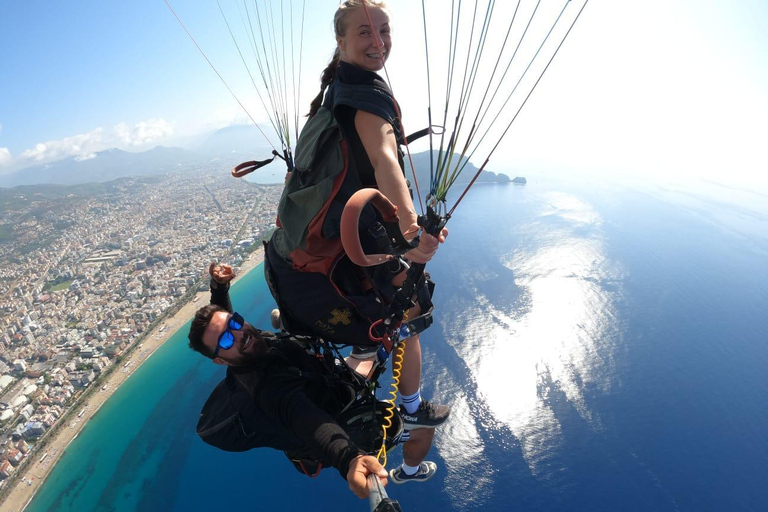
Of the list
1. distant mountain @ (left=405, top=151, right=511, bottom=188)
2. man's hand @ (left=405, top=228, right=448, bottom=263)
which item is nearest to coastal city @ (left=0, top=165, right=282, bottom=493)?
man's hand @ (left=405, top=228, right=448, bottom=263)

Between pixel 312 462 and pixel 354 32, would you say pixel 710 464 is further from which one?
pixel 354 32

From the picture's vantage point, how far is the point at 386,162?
1437 mm

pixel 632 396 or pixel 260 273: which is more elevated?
pixel 260 273

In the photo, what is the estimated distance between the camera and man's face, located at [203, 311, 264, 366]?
1.82m

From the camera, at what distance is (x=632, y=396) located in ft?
49.8

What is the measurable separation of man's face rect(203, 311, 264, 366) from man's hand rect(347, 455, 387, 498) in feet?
3.11

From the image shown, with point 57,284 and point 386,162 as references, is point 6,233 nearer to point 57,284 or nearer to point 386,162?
point 57,284

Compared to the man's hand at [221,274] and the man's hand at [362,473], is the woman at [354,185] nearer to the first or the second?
the man's hand at [221,274]

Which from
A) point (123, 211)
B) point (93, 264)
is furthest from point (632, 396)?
point (123, 211)

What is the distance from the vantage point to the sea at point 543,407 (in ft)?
40.1

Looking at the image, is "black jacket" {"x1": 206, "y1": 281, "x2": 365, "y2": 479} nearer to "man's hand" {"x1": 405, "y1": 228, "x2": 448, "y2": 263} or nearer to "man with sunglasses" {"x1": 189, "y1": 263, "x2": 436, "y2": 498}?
"man with sunglasses" {"x1": 189, "y1": 263, "x2": 436, "y2": 498}

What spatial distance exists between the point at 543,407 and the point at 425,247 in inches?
630

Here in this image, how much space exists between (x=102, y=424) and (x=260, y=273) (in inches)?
489

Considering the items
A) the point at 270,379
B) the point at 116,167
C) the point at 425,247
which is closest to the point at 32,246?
the point at 270,379
